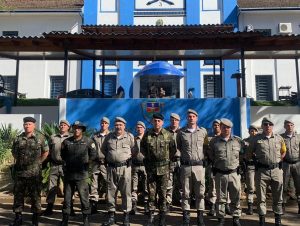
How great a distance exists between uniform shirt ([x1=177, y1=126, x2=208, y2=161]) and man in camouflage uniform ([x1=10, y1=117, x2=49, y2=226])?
2668mm

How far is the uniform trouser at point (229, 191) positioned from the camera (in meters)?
6.53

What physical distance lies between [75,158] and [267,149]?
354 centimetres

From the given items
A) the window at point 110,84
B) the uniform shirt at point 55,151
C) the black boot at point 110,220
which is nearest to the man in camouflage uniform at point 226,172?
the black boot at point 110,220

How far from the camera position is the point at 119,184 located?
267 inches

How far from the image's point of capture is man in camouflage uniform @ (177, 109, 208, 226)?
6.59m

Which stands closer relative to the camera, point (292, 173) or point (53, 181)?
point (53, 181)

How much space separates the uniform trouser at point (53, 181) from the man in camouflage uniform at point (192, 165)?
100 inches

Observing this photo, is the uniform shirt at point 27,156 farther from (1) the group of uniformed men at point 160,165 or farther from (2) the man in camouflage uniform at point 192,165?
(2) the man in camouflage uniform at point 192,165

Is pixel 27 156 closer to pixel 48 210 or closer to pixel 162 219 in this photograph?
pixel 48 210

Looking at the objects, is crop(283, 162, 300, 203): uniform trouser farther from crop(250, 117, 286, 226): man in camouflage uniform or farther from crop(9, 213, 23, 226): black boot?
crop(9, 213, 23, 226): black boot

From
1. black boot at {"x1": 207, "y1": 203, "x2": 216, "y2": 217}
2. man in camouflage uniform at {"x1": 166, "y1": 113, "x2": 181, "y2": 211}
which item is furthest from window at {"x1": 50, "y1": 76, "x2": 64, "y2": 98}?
black boot at {"x1": 207, "y1": 203, "x2": 216, "y2": 217}

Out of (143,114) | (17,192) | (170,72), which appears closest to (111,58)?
(170,72)

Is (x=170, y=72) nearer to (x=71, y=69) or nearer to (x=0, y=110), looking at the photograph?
(x=0, y=110)

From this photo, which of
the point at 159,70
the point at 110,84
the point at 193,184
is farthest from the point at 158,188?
the point at 110,84
